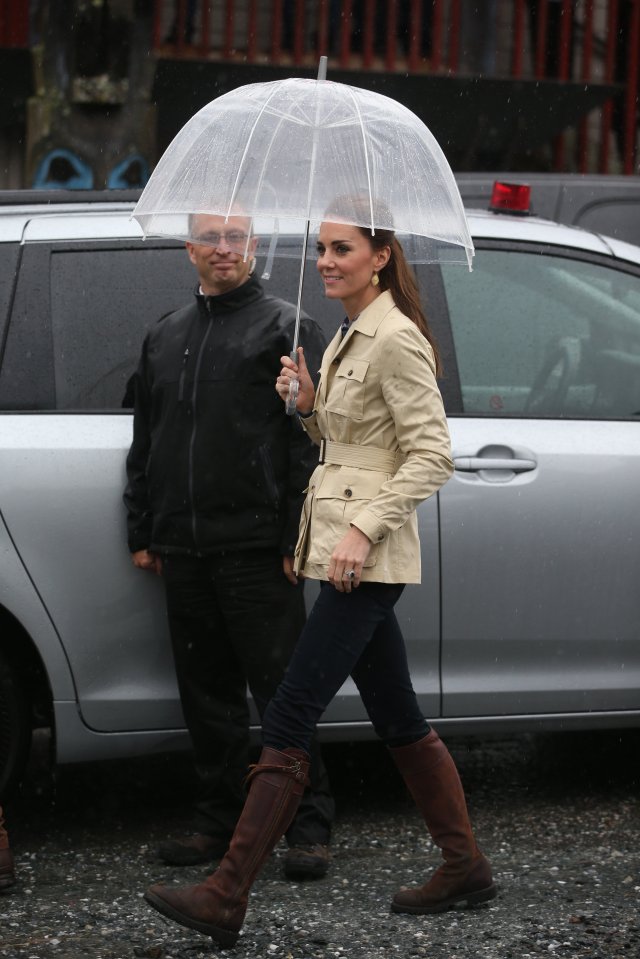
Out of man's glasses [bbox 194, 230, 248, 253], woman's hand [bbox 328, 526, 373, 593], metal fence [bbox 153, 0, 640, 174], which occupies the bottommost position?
woman's hand [bbox 328, 526, 373, 593]

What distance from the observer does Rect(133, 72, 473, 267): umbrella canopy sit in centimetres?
337

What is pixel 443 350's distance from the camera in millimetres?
4316

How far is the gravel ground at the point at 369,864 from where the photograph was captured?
11.5 ft

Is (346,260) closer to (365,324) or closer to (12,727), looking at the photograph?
(365,324)

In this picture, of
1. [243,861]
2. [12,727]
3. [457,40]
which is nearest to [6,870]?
[12,727]

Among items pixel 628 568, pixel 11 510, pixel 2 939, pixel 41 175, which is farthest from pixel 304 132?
pixel 41 175

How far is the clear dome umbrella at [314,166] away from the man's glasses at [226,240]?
0.20 metres

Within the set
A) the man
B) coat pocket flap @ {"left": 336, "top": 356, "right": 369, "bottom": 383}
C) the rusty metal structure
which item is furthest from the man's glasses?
the rusty metal structure

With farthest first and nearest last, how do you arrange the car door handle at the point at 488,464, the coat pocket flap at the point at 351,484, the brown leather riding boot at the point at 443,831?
the car door handle at the point at 488,464 → the brown leather riding boot at the point at 443,831 → the coat pocket flap at the point at 351,484

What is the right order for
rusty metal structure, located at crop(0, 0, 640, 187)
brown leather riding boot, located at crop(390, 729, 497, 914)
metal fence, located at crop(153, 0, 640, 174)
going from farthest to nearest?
metal fence, located at crop(153, 0, 640, 174) < rusty metal structure, located at crop(0, 0, 640, 187) < brown leather riding boot, located at crop(390, 729, 497, 914)

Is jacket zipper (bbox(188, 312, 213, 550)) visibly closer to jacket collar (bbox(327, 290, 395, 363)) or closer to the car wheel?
jacket collar (bbox(327, 290, 395, 363))

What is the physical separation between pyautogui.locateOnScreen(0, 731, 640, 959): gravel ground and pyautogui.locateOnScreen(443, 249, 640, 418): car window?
1221mm

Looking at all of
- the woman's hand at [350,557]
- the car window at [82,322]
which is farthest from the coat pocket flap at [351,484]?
the car window at [82,322]

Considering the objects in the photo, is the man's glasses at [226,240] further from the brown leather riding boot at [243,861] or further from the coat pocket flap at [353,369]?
the brown leather riding boot at [243,861]
